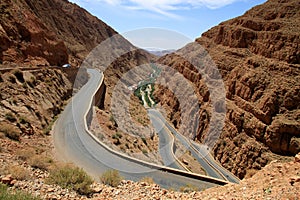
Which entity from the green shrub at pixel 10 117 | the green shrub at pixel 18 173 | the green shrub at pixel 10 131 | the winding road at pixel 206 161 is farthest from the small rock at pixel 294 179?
the winding road at pixel 206 161

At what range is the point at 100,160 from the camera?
13.7 meters

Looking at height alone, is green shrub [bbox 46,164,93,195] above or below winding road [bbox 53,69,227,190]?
above

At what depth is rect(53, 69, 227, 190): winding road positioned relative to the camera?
12.1 metres

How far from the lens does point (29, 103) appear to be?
17.0 meters

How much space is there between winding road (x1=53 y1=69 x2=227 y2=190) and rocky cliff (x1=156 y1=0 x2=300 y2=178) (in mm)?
17807

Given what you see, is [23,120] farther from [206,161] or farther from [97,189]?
[206,161]

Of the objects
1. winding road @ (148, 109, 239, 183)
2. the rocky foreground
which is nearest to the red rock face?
the rocky foreground

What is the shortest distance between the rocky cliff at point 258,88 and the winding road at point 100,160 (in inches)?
701

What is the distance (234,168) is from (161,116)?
86.2 feet

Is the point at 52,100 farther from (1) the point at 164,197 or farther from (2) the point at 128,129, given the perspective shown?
(1) the point at 164,197

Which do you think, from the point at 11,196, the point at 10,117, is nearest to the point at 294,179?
the point at 11,196

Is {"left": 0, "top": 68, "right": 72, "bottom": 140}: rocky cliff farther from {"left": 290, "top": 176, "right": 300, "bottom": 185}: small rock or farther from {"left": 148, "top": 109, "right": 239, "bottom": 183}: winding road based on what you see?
{"left": 148, "top": 109, "right": 239, "bottom": 183}: winding road

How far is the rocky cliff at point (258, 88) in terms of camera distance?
3109cm

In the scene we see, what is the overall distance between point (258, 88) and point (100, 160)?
30.1 m
